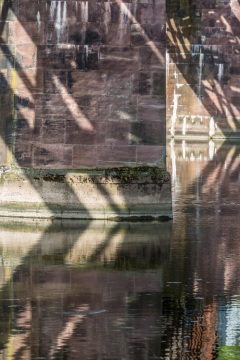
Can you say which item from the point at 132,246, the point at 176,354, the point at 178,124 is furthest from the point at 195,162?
the point at 176,354

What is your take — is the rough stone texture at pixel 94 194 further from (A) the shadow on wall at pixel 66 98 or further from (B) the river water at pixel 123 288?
(B) the river water at pixel 123 288

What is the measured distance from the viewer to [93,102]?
2255cm

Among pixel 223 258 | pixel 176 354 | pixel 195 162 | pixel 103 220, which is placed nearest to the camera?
pixel 176 354

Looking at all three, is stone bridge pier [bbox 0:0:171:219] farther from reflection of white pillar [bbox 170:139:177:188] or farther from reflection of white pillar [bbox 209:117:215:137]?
reflection of white pillar [bbox 209:117:215:137]

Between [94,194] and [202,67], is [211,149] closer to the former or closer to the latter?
[202,67]

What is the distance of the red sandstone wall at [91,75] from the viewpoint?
73.8ft

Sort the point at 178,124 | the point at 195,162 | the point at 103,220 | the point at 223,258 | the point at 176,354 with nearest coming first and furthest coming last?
1. the point at 176,354
2. the point at 223,258
3. the point at 103,220
4. the point at 195,162
5. the point at 178,124

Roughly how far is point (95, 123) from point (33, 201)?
1.60 metres

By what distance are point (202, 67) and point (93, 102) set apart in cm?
3118

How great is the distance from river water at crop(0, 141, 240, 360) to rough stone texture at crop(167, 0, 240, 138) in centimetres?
2862

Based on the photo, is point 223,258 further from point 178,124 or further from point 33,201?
point 178,124

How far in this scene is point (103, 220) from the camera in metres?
22.4

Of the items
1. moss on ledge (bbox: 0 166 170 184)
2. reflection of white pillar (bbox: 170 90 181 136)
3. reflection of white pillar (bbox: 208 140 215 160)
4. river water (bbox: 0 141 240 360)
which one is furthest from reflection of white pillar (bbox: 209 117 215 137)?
moss on ledge (bbox: 0 166 170 184)

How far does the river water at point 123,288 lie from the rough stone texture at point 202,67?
93.9ft
